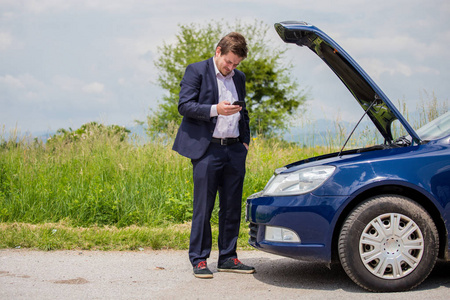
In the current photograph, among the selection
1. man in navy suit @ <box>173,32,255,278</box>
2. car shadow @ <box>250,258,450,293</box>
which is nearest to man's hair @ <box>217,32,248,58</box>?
man in navy suit @ <box>173,32,255,278</box>

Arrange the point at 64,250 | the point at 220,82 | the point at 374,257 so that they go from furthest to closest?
the point at 64,250 < the point at 220,82 < the point at 374,257

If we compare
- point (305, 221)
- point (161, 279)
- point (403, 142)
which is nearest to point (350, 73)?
point (403, 142)

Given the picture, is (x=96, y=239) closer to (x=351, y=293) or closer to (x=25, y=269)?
(x=25, y=269)

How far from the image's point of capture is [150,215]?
7.16 metres

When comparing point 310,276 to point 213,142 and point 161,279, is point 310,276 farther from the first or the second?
point 213,142

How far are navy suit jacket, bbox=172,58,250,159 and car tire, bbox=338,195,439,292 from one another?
1.45 m

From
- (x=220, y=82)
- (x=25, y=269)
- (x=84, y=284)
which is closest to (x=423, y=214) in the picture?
(x=220, y=82)

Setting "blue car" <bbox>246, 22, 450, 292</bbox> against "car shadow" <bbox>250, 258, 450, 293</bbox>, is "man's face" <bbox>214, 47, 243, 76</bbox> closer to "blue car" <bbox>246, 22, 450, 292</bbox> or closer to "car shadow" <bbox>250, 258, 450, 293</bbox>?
"blue car" <bbox>246, 22, 450, 292</bbox>

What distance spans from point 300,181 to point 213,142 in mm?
932

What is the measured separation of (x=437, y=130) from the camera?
15.3ft

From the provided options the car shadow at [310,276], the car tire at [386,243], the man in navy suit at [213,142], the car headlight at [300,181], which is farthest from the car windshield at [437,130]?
the man in navy suit at [213,142]

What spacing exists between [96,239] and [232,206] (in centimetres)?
199

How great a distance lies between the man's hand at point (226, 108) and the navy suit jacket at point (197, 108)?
14cm

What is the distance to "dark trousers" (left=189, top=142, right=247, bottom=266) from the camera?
15.5ft
